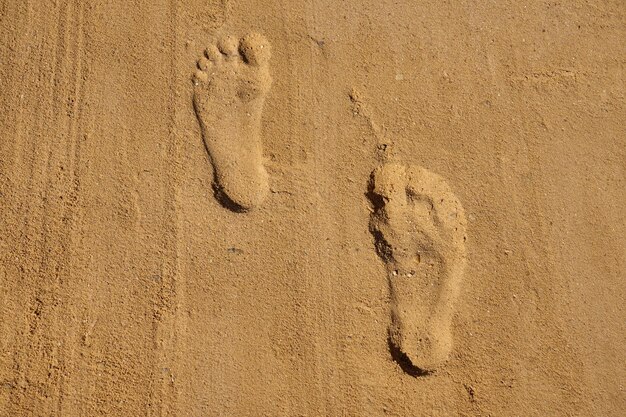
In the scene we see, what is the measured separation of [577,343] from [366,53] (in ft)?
4.34

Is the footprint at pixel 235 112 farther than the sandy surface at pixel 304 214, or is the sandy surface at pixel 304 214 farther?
the footprint at pixel 235 112

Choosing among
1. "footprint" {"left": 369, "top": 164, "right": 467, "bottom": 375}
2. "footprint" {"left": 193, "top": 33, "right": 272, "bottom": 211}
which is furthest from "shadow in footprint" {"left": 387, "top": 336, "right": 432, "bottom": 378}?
"footprint" {"left": 193, "top": 33, "right": 272, "bottom": 211}

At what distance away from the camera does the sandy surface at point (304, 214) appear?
2.00m

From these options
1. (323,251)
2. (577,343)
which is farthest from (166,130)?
(577,343)

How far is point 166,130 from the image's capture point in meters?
2.14

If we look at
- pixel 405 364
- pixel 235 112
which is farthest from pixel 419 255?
pixel 235 112

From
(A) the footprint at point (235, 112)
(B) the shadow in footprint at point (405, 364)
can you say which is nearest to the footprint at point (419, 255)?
(B) the shadow in footprint at point (405, 364)

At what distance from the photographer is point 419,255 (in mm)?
2115

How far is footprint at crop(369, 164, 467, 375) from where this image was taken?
81.2 inches

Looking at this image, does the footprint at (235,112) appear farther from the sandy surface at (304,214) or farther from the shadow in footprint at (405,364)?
the shadow in footprint at (405,364)

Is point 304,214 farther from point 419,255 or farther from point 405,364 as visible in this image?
point 405,364

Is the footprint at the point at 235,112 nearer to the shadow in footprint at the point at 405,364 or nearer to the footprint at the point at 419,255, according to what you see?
the footprint at the point at 419,255

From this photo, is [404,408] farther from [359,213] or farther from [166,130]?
[166,130]

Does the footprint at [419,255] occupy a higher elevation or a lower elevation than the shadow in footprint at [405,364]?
higher
